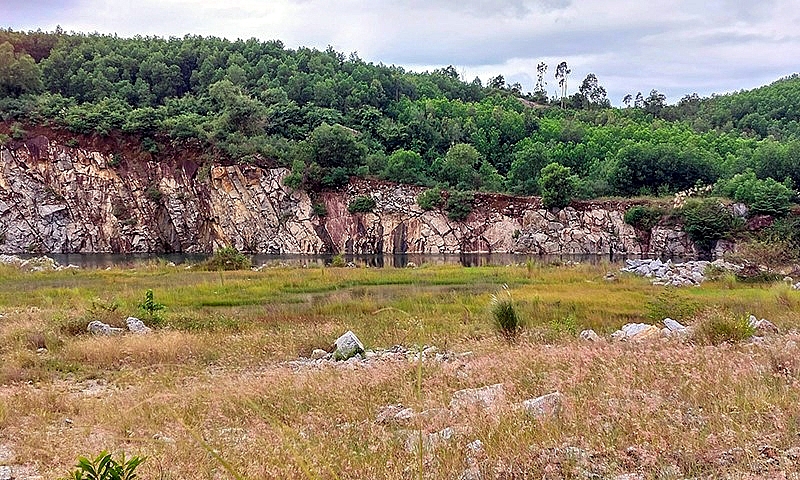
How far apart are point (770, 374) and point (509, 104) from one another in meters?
109

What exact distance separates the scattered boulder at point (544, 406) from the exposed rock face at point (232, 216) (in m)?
64.4

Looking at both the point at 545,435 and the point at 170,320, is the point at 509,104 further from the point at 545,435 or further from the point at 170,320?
the point at 545,435

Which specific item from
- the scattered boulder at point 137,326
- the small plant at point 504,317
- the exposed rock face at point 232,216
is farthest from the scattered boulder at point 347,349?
the exposed rock face at point 232,216

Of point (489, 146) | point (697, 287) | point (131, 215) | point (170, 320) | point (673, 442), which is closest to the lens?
point (673, 442)

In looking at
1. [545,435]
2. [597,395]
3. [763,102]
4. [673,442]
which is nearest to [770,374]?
[597,395]

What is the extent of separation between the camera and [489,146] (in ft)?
306

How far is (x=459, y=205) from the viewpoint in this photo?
71688 millimetres

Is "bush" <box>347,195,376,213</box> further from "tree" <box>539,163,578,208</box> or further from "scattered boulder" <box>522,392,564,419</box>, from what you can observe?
"scattered boulder" <box>522,392,564,419</box>

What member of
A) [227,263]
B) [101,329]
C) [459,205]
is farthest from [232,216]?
[101,329]

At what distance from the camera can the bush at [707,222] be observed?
6431 cm

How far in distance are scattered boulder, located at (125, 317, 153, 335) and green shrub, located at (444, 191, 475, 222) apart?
56720 millimetres

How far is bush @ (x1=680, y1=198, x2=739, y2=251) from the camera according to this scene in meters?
64.3

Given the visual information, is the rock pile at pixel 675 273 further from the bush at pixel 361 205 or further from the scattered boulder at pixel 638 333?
the bush at pixel 361 205

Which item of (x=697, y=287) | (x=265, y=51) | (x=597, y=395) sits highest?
(x=265, y=51)
